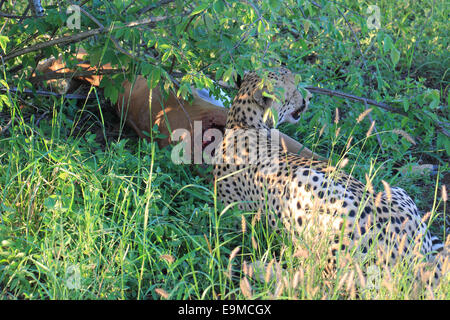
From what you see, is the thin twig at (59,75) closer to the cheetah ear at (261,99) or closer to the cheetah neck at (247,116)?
the cheetah neck at (247,116)

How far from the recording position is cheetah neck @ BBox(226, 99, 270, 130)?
3.45m

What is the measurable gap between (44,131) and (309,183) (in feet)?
6.37

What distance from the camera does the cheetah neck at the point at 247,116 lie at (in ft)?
11.3

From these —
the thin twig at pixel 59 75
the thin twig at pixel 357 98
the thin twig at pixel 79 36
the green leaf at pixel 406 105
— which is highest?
the thin twig at pixel 79 36

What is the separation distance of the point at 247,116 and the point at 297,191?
0.84 meters

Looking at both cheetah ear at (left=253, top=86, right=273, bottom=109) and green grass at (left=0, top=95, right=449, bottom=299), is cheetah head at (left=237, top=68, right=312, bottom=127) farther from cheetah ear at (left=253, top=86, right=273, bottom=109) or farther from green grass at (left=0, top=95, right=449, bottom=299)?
green grass at (left=0, top=95, right=449, bottom=299)

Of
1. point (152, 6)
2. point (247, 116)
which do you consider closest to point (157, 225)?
point (247, 116)

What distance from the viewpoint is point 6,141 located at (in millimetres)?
3521

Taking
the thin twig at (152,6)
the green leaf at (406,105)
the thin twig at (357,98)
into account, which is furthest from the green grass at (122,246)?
the green leaf at (406,105)

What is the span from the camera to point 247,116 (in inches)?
137

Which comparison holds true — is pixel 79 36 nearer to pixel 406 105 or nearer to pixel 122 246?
pixel 122 246

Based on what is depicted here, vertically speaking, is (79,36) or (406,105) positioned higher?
(79,36)

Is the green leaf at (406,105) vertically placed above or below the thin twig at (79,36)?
below
